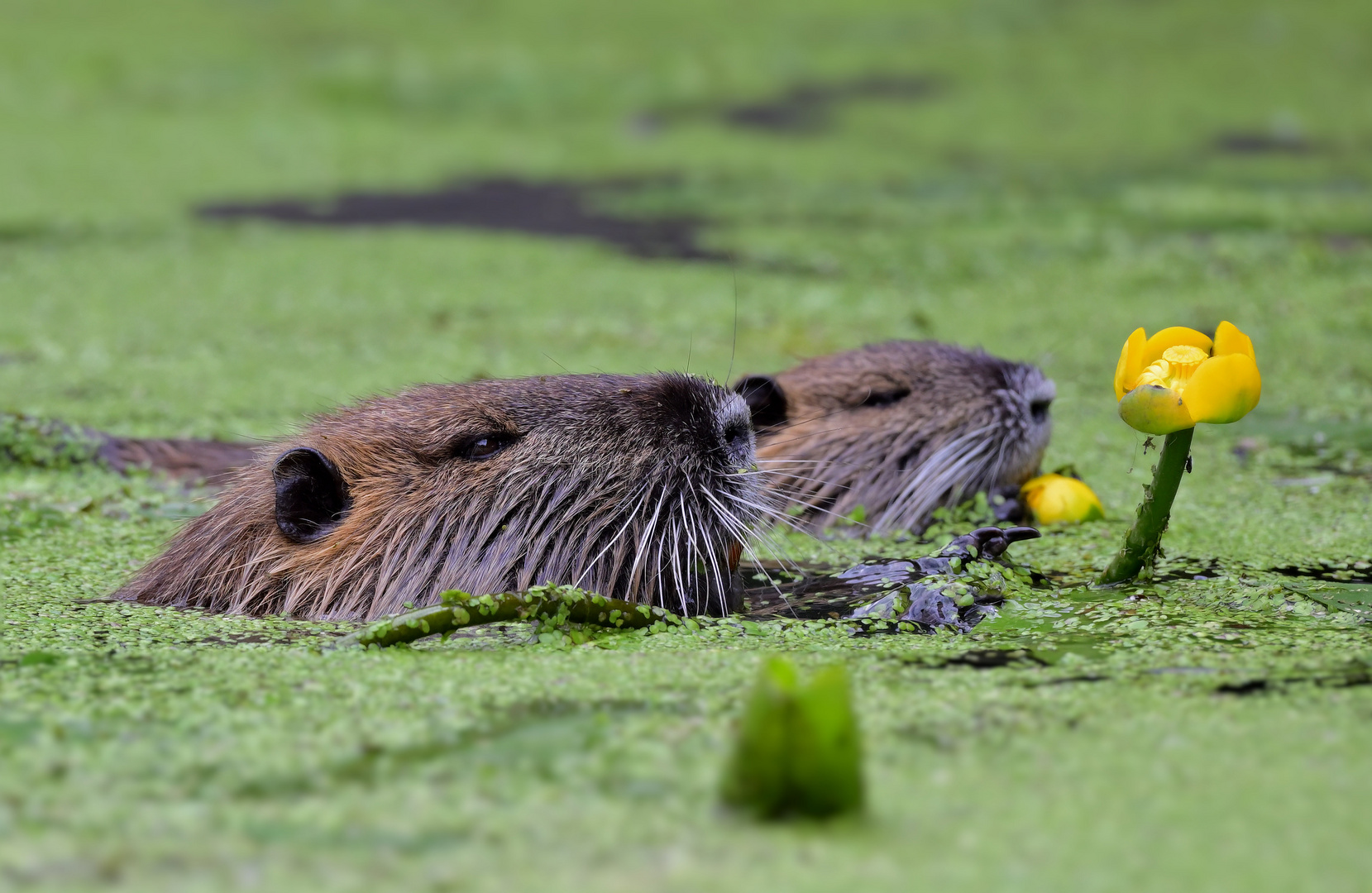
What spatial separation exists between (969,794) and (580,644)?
32.3 inches

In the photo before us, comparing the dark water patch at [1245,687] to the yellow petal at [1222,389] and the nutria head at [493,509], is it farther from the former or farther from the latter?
the nutria head at [493,509]

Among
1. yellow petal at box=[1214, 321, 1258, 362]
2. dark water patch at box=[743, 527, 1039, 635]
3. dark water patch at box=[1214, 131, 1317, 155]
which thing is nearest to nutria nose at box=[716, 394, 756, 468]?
dark water patch at box=[743, 527, 1039, 635]

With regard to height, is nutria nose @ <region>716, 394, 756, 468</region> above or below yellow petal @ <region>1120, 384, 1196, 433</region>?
below

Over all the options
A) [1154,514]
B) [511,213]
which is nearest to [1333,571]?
[1154,514]

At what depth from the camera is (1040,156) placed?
33.2 feet

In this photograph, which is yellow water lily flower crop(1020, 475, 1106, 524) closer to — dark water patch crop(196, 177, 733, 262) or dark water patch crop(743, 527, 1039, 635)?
dark water patch crop(743, 527, 1039, 635)

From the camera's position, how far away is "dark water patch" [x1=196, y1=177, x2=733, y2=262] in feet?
26.3

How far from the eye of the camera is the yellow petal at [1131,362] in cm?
202

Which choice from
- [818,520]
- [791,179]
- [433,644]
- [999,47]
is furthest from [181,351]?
[999,47]

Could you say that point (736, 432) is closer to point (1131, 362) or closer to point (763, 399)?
point (1131, 362)

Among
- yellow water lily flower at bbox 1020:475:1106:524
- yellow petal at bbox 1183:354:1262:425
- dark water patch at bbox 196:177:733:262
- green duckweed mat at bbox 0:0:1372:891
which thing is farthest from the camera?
dark water patch at bbox 196:177:733:262

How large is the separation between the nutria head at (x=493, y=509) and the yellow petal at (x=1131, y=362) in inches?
27.8

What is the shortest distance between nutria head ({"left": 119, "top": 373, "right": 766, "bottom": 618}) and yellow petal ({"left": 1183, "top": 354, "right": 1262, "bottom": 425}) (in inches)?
31.9

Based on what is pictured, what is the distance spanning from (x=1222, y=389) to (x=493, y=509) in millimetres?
1182
